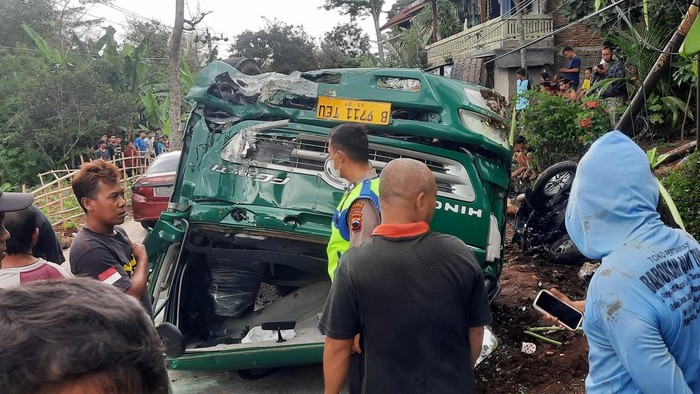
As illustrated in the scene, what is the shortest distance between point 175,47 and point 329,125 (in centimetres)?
1587

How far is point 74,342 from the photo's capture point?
0.84m

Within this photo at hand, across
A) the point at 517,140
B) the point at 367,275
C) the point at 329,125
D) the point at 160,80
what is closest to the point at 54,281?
the point at 367,275

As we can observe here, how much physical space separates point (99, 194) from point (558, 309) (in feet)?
8.10

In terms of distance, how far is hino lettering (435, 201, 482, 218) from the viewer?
4.12 meters

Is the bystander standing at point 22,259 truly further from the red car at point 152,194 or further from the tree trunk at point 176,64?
the tree trunk at point 176,64

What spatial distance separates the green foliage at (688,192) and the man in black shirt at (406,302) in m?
3.59

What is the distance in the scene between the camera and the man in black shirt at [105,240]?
3.06 metres

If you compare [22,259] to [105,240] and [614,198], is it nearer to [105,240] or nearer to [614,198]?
[105,240]

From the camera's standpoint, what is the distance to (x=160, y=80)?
30.3 meters

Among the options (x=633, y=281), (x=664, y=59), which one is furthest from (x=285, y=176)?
(x=664, y=59)

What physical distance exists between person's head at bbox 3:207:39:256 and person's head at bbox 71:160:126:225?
0.92ft

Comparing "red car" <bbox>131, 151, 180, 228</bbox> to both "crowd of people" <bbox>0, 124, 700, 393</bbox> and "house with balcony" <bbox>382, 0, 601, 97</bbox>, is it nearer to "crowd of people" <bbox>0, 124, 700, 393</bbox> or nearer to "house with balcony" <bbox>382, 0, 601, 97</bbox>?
"crowd of people" <bbox>0, 124, 700, 393</bbox>

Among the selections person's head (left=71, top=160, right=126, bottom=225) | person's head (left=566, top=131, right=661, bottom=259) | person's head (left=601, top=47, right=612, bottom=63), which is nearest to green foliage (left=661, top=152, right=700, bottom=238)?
person's head (left=566, top=131, right=661, bottom=259)

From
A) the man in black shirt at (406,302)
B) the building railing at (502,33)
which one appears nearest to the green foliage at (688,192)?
the man in black shirt at (406,302)
